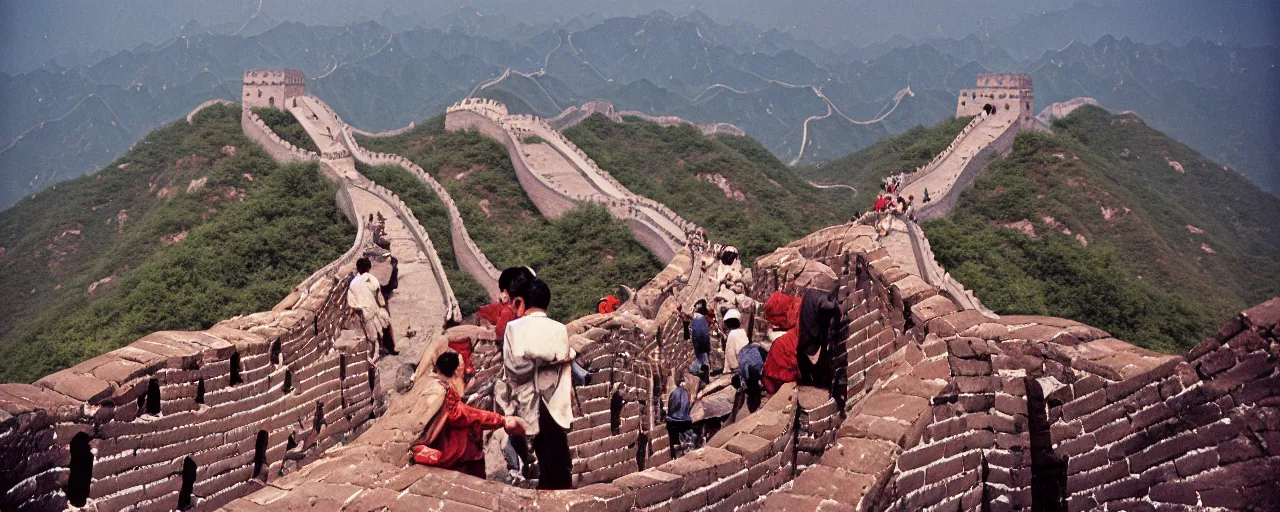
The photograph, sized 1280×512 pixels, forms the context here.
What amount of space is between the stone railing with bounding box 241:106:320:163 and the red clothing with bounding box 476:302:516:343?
1297 inches

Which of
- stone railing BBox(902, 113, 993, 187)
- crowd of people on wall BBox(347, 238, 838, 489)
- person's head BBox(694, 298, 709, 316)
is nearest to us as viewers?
crowd of people on wall BBox(347, 238, 838, 489)

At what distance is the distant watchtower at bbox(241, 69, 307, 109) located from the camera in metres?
49.0

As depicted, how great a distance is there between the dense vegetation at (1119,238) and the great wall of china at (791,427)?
22533 mm

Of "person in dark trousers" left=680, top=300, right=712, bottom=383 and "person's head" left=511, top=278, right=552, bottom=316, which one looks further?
"person in dark trousers" left=680, top=300, right=712, bottom=383

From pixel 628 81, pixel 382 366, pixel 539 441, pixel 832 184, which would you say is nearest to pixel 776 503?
pixel 539 441

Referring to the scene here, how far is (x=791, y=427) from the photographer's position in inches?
186

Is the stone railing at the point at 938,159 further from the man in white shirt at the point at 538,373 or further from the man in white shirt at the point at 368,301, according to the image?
the man in white shirt at the point at 538,373

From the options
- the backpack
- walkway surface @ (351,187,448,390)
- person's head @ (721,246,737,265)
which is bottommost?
the backpack

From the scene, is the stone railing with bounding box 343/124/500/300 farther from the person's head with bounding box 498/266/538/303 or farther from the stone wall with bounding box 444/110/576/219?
the person's head with bounding box 498/266/538/303

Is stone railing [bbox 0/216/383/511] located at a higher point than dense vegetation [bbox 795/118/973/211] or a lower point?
lower

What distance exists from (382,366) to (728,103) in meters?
70.0

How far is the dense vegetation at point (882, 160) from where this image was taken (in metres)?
49.1

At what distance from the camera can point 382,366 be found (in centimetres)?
1039

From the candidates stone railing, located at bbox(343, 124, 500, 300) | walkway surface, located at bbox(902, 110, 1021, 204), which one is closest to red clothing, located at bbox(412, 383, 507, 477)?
stone railing, located at bbox(343, 124, 500, 300)
